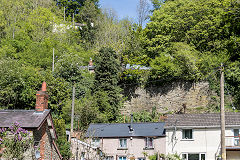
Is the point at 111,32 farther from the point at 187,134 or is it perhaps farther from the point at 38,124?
the point at 38,124

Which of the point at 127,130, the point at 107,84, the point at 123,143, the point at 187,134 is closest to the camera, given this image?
the point at 187,134

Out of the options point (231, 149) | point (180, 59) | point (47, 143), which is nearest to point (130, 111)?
point (180, 59)

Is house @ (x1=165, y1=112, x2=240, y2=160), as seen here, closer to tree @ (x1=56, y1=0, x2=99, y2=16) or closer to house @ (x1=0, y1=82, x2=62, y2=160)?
house @ (x1=0, y1=82, x2=62, y2=160)

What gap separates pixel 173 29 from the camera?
45.9 meters

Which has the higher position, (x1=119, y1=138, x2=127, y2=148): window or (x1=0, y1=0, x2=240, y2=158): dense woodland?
(x1=0, y1=0, x2=240, y2=158): dense woodland

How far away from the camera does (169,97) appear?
4131cm

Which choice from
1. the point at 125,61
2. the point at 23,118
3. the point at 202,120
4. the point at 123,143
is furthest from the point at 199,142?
the point at 125,61

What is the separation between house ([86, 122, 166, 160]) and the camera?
3183 centimetres

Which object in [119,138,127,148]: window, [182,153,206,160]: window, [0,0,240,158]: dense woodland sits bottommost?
[182,153,206,160]: window

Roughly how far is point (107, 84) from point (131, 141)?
9.89 metres

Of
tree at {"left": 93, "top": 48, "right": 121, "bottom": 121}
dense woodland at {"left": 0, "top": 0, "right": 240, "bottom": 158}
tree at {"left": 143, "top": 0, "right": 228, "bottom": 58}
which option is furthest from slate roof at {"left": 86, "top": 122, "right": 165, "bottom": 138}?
tree at {"left": 143, "top": 0, "right": 228, "bottom": 58}

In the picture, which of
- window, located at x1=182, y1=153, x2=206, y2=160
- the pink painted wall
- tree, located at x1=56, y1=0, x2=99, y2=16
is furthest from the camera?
tree, located at x1=56, y1=0, x2=99, y2=16

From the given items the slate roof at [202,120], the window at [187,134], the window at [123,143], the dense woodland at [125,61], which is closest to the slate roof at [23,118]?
the dense woodland at [125,61]

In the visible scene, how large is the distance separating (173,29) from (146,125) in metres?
17.2
